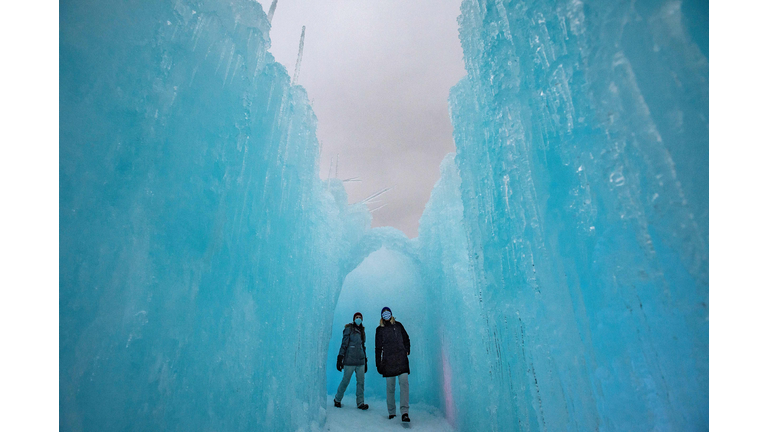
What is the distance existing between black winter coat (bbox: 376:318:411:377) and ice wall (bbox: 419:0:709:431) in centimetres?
207

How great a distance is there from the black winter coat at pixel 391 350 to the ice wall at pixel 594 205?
2.07 meters

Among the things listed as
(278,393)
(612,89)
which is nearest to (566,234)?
(612,89)

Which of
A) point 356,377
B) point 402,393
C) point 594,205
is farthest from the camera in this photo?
point 356,377

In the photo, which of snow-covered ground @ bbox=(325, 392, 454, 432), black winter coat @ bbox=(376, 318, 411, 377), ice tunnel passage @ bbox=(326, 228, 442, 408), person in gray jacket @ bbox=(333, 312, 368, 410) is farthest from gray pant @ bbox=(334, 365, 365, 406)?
ice tunnel passage @ bbox=(326, 228, 442, 408)

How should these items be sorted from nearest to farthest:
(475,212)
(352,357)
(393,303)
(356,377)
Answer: (475,212) < (352,357) < (356,377) < (393,303)

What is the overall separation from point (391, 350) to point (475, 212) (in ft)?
9.27

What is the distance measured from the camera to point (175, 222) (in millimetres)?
2387

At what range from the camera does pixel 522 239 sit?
8.01 ft

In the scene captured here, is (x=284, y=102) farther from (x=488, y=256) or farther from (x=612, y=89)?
(x=612, y=89)

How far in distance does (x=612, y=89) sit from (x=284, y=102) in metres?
3.33

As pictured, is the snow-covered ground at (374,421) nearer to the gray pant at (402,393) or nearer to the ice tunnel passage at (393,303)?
the gray pant at (402,393)

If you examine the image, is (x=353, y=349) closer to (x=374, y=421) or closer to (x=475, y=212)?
(x=374, y=421)

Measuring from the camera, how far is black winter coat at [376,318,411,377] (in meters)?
4.96

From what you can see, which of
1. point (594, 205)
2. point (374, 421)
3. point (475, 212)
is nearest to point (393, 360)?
point (374, 421)
